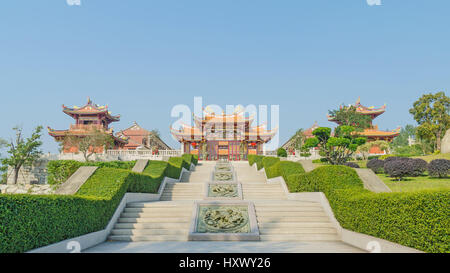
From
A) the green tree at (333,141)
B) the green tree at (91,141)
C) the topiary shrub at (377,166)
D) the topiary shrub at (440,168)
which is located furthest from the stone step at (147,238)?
the green tree at (91,141)

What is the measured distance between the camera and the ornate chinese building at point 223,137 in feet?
115

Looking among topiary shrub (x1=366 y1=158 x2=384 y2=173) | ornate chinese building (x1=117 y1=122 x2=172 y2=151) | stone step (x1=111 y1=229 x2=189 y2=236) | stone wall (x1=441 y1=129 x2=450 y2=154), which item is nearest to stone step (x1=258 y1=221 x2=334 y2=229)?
stone step (x1=111 y1=229 x2=189 y2=236)

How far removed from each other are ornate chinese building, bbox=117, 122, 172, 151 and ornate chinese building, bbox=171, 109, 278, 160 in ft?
29.1

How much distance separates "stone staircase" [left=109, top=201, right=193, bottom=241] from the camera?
24.2ft

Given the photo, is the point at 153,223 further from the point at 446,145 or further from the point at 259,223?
the point at 446,145

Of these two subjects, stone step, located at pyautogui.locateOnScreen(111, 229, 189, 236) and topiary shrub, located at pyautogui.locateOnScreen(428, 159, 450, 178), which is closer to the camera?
stone step, located at pyautogui.locateOnScreen(111, 229, 189, 236)

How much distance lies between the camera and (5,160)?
920 inches

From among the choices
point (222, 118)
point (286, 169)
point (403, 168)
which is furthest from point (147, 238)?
point (222, 118)

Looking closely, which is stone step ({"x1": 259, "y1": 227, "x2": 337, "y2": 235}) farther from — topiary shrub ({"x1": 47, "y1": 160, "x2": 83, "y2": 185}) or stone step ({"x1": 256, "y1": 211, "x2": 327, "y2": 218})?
topiary shrub ({"x1": 47, "y1": 160, "x2": 83, "y2": 185})

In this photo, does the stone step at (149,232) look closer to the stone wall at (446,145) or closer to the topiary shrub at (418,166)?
the topiary shrub at (418,166)

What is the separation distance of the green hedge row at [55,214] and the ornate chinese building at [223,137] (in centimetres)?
2618
